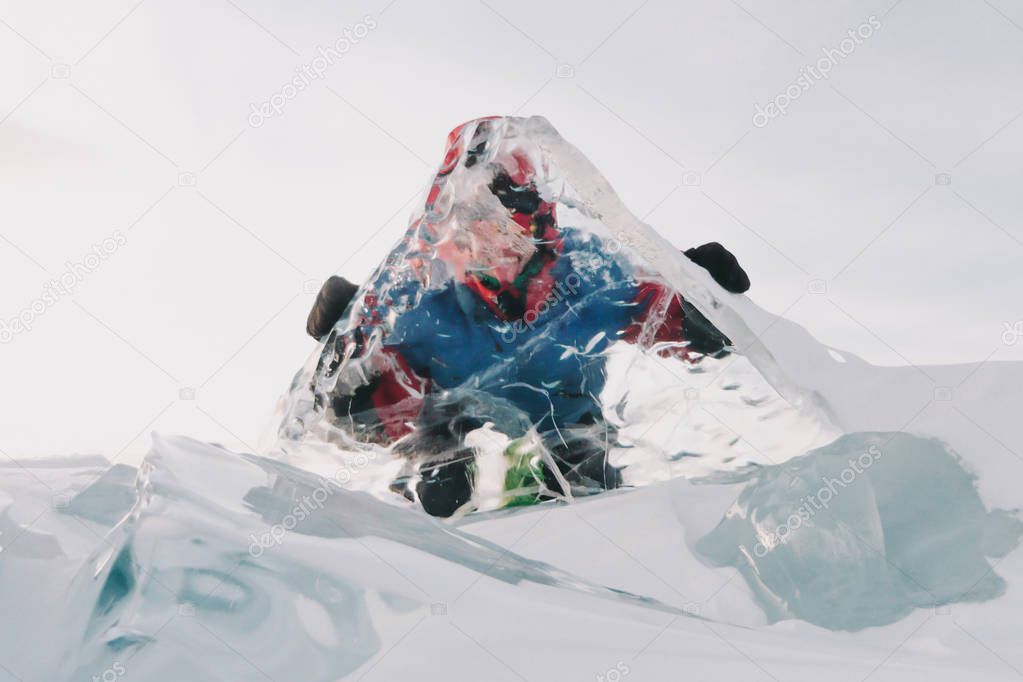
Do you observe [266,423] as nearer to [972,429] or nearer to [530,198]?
[530,198]

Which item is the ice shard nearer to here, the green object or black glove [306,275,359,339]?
the green object

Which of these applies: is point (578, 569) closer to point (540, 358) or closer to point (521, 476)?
point (521, 476)

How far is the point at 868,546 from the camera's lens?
2766 mm

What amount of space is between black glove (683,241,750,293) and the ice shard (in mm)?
140

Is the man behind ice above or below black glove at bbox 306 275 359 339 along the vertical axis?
below

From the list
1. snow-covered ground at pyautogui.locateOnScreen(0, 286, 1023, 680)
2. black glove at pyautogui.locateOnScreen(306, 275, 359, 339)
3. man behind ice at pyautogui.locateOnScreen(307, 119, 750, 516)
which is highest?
black glove at pyautogui.locateOnScreen(306, 275, 359, 339)

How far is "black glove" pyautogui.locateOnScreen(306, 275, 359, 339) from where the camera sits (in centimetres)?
354

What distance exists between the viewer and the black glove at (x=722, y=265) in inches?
130

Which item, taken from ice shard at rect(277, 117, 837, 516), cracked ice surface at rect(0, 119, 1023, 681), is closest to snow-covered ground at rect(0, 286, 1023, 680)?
cracked ice surface at rect(0, 119, 1023, 681)

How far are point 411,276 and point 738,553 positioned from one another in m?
1.58

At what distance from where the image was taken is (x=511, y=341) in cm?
317

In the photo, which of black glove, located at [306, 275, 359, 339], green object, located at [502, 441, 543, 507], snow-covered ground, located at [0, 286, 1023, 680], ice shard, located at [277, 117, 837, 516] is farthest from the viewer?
black glove, located at [306, 275, 359, 339]

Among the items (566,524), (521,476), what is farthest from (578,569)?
(521,476)

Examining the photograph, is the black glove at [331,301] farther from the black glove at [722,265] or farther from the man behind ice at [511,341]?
the black glove at [722,265]
